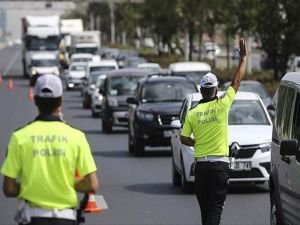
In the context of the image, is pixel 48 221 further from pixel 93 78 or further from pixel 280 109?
pixel 93 78

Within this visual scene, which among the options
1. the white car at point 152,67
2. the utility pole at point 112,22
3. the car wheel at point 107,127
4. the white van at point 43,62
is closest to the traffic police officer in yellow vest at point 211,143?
the car wheel at point 107,127

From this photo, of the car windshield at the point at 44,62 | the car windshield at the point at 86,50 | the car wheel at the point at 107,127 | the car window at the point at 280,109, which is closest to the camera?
the car window at the point at 280,109

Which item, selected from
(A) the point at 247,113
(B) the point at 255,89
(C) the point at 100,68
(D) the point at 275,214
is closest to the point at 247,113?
(A) the point at 247,113

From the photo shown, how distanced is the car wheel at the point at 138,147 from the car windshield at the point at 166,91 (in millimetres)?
1247

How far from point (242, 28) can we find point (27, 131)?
133ft

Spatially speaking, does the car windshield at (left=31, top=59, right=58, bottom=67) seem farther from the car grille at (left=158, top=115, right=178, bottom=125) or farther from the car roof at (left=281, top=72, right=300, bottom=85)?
the car roof at (left=281, top=72, right=300, bottom=85)

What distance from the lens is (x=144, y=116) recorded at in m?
24.7

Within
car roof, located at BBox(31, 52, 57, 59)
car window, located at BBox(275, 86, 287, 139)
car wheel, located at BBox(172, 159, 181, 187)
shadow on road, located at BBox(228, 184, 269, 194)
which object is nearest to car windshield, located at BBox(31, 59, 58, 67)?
car roof, located at BBox(31, 52, 57, 59)

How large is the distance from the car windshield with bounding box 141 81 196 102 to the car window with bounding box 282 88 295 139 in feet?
43.1

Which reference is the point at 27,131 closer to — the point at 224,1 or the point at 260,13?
the point at 260,13

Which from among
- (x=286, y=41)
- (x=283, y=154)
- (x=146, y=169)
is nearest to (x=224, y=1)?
(x=286, y=41)

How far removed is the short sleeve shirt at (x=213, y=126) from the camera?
11.4 m

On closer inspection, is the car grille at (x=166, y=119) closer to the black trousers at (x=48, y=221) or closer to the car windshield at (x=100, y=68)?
the black trousers at (x=48, y=221)

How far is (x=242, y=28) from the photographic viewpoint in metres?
47.3
